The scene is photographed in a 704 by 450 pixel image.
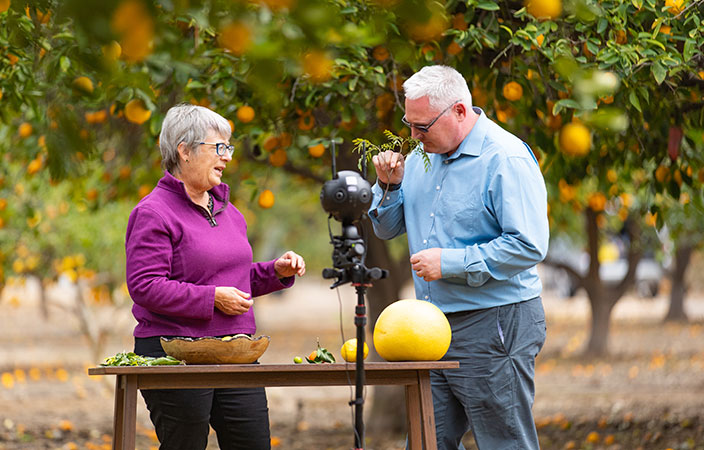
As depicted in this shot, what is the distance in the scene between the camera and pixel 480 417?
3.09 m

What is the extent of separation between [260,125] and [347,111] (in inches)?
20.2

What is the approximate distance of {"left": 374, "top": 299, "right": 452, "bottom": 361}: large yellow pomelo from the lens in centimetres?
276

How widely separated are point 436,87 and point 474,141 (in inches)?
10.3

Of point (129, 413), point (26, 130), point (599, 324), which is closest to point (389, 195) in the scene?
point (129, 413)

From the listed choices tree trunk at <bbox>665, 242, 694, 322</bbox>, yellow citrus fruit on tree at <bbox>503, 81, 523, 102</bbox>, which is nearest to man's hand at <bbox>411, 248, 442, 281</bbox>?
yellow citrus fruit on tree at <bbox>503, 81, 523, 102</bbox>

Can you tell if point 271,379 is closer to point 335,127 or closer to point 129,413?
point 129,413

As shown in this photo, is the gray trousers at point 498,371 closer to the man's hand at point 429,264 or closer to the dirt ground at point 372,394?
the man's hand at point 429,264

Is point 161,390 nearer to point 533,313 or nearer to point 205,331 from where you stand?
point 205,331

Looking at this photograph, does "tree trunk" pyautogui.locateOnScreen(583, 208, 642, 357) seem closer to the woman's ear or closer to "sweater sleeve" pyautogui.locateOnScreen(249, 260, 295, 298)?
"sweater sleeve" pyautogui.locateOnScreen(249, 260, 295, 298)

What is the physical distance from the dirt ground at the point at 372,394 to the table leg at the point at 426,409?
0.26 m

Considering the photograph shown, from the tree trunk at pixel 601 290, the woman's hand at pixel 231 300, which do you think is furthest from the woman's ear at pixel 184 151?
the tree trunk at pixel 601 290

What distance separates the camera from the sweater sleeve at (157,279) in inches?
112

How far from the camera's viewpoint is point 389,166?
3.14 metres

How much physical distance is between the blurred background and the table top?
0.41 metres
